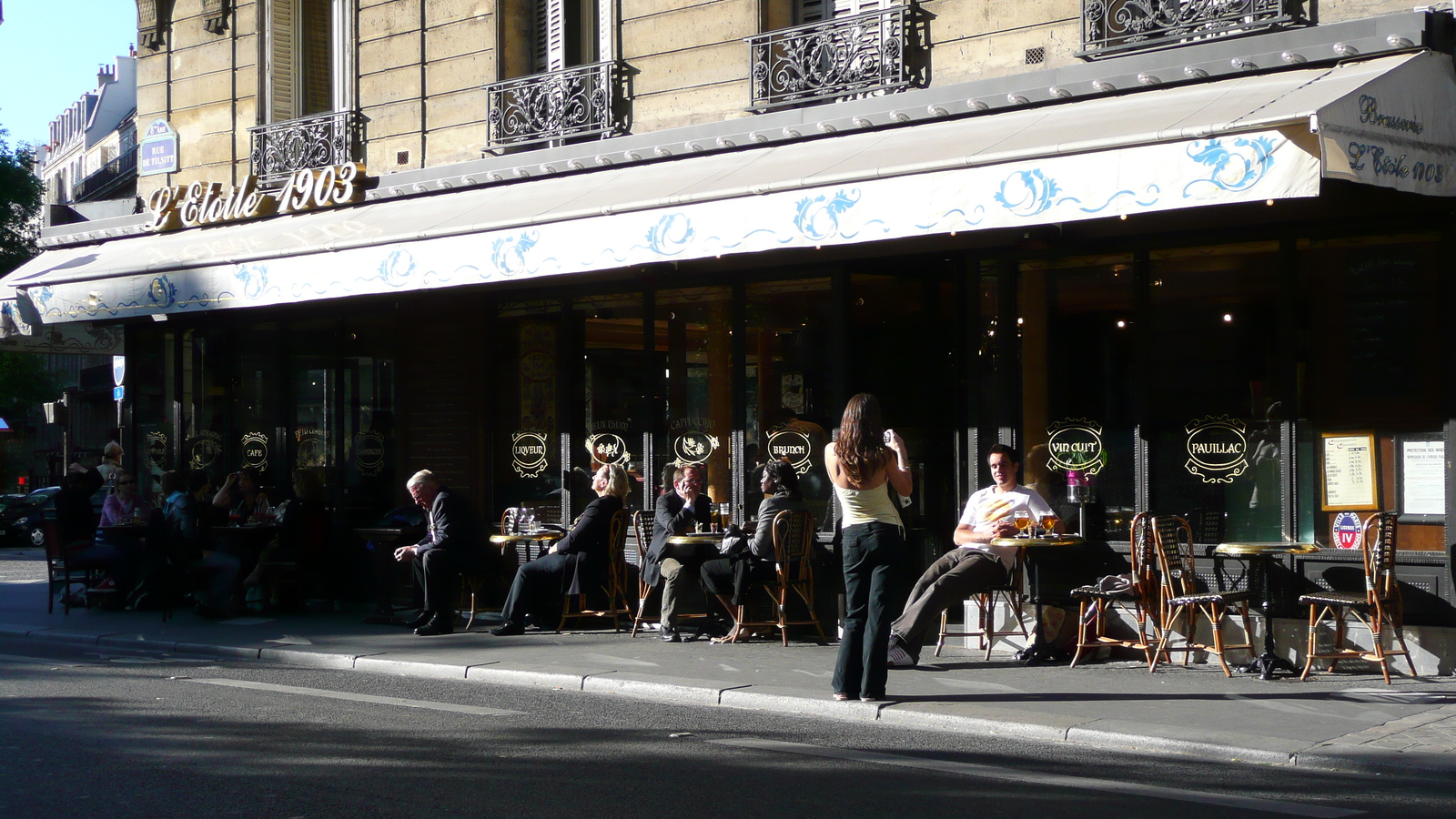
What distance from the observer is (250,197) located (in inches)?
590

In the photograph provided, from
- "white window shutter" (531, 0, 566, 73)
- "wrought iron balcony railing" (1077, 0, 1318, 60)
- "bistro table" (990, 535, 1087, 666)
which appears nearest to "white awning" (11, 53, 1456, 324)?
"wrought iron balcony railing" (1077, 0, 1318, 60)

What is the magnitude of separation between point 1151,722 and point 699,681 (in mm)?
2850

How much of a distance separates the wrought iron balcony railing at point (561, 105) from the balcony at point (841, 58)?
5.05 ft

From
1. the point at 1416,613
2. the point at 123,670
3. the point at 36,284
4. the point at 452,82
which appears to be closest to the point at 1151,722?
the point at 1416,613

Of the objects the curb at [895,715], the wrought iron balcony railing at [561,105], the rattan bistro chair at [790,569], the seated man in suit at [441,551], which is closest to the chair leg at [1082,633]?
the curb at [895,715]

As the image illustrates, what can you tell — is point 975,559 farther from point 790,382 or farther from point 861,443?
point 790,382

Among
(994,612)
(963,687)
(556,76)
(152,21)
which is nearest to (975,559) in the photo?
(994,612)

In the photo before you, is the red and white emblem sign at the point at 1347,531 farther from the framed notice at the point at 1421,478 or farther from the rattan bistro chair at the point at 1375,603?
the rattan bistro chair at the point at 1375,603

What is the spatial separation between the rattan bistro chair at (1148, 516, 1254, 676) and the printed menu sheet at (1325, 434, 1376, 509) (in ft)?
3.11

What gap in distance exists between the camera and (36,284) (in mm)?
14984

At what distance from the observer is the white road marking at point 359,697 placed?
26.8ft

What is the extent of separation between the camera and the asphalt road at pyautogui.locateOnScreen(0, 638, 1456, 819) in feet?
18.7

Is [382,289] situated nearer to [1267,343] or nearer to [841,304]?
[841,304]

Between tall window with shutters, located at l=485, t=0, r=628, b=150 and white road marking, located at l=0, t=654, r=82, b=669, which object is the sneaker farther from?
white road marking, located at l=0, t=654, r=82, b=669
